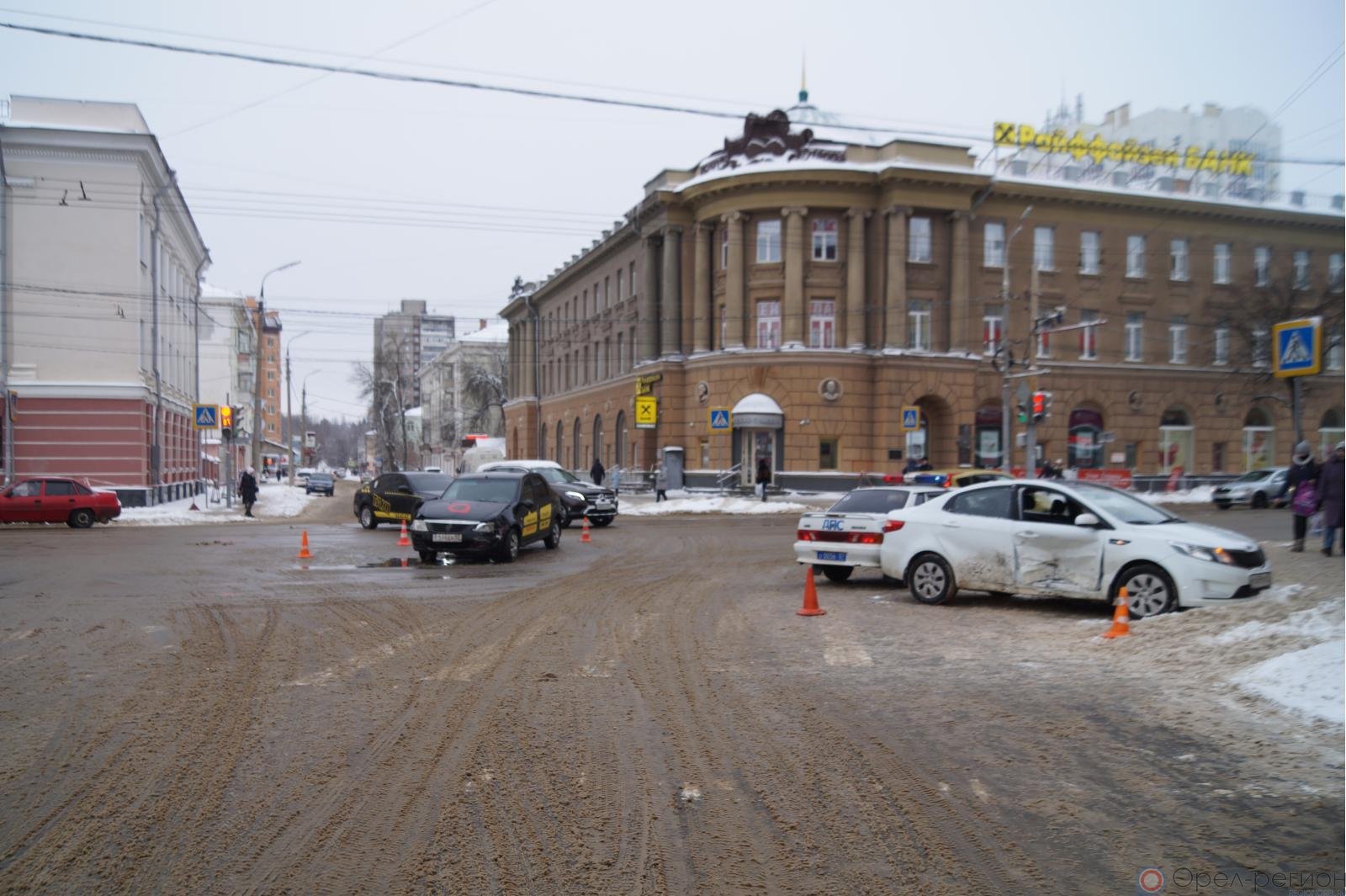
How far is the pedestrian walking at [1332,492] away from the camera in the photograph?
14109 mm

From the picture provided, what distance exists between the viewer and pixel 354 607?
39.0 ft

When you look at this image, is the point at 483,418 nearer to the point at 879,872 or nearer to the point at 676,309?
the point at 676,309

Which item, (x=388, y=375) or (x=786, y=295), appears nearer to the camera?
(x=786, y=295)

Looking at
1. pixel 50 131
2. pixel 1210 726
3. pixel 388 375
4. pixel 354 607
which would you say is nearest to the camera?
pixel 1210 726

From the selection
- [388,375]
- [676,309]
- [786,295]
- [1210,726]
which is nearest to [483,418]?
[388,375]

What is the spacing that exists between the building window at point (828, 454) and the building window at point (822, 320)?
4.40 m

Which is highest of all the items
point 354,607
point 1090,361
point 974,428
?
point 1090,361

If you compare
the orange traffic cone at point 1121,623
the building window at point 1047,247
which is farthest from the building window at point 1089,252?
the orange traffic cone at point 1121,623

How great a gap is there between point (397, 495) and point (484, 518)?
994cm

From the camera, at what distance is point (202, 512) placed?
33.5 meters

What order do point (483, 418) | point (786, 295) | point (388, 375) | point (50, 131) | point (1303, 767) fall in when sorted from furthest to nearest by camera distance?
point (483, 418)
point (388, 375)
point (786, 295)
point (50, 131)
point (1303, 767)

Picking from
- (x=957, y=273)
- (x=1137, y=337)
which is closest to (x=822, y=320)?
(x=957, y=273)

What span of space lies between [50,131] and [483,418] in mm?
63395

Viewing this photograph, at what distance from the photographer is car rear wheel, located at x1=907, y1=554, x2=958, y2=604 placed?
38.7 ft
